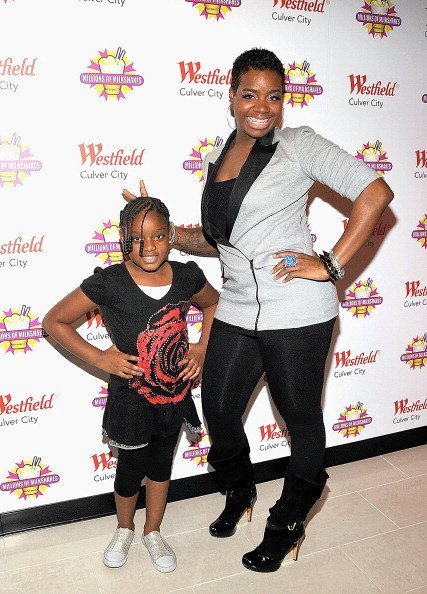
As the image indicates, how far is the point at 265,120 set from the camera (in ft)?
6.07

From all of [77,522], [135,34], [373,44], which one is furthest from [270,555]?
[373,44]

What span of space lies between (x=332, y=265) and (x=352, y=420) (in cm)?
126

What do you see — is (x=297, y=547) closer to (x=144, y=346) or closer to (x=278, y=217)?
(x=144, y=346)

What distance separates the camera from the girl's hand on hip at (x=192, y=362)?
6.67 ft

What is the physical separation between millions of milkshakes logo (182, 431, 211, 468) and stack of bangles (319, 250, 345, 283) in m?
1.02

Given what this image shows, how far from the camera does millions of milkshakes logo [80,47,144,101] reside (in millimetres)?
2061

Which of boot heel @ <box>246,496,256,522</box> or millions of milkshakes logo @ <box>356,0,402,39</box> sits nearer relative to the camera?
boot heel @ <box>246,496,256,522</box>

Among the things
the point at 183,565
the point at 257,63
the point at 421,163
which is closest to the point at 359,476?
the point at 183,565

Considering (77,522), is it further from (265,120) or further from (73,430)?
(265,120)

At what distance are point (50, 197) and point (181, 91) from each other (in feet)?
2.01

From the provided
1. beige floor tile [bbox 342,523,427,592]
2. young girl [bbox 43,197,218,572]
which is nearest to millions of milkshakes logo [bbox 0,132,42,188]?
young girl [bbox 43,197,218,572]

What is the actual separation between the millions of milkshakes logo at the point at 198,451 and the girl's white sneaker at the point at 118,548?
1.46 feet

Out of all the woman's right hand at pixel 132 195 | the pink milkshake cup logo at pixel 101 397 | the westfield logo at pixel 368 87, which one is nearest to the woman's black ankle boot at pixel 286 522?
the pink milkshake cup logo at pixel 101 397

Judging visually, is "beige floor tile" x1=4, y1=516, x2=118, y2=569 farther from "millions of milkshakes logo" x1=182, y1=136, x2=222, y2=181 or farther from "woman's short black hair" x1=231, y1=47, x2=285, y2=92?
"woman's short black hair" x1=231, y1=47, x2=285, y2=92
